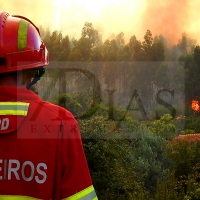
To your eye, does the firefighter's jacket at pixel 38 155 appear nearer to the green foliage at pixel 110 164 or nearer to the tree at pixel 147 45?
the green foliage at pixel 110 164

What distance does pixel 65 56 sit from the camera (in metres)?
28.4

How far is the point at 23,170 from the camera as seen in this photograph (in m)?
1.55

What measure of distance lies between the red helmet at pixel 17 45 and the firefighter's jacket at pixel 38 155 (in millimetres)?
247

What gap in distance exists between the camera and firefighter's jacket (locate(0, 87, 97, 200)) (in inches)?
60.6

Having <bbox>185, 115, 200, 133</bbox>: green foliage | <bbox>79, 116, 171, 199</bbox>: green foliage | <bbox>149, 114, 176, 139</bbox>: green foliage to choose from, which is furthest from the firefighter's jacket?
<bbox>185, 115, 200, 133</bbox>: green foliage

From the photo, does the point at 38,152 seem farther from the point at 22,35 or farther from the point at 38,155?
the point at 22,35

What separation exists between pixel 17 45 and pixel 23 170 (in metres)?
0.57

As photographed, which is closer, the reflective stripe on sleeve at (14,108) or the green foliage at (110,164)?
the reflective stripe on sleeve at (14,108)

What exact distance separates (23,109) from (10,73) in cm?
26

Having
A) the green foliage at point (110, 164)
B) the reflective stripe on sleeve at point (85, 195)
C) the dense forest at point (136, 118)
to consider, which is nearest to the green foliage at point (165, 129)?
the dense forest at point (136, 118)

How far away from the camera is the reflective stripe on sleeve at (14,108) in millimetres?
1560

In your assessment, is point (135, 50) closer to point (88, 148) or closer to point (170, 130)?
point (170, 130)

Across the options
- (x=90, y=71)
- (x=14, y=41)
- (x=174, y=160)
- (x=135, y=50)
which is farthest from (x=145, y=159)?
(x=135, y=50)

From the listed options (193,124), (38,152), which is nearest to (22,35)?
(38,152)
